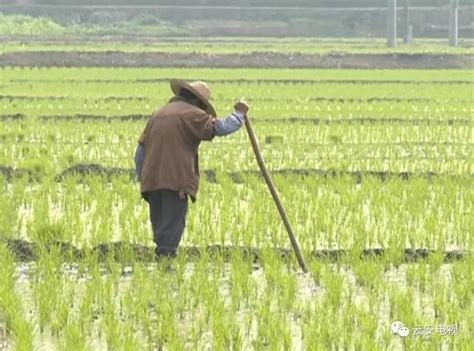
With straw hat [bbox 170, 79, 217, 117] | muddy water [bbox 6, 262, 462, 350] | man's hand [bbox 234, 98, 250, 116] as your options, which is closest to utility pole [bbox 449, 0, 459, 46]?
muddy water [bbox 6, 262, 462, 350]

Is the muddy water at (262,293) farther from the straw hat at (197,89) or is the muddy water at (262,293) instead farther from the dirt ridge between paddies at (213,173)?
the dirt ridge between paddies at (213,173)

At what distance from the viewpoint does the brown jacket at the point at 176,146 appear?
19.4 feet

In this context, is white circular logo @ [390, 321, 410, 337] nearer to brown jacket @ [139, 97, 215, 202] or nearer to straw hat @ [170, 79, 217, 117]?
brown jacket @ [139, 97, 215, 202]

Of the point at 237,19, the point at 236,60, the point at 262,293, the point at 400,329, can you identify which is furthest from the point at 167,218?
the point at 237,19

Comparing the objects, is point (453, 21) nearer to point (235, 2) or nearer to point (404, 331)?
point (235, 2)

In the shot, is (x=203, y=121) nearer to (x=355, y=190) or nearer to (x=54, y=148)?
(x=355, y=190)

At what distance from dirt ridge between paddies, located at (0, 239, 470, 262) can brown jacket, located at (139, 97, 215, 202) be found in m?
0.43

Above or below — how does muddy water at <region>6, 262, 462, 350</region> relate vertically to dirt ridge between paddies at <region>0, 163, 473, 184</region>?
below

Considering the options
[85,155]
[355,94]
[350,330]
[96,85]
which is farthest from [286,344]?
[96,85]

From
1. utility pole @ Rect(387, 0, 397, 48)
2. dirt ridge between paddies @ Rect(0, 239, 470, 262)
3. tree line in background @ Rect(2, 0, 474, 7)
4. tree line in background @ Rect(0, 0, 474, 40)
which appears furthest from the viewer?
tree line in background @ Rect(2, 0, 474, 7)

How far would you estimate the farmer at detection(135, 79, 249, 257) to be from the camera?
5.92 meters

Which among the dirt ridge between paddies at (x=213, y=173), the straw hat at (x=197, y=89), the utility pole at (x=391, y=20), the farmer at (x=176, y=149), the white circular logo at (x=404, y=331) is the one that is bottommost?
the white circular logo at (x=404, y=331)

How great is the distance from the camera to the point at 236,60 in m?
27.7

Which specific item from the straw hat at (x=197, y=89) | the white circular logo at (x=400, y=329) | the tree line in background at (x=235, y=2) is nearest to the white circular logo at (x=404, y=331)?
the white circular logo at (x=400, y=329)
